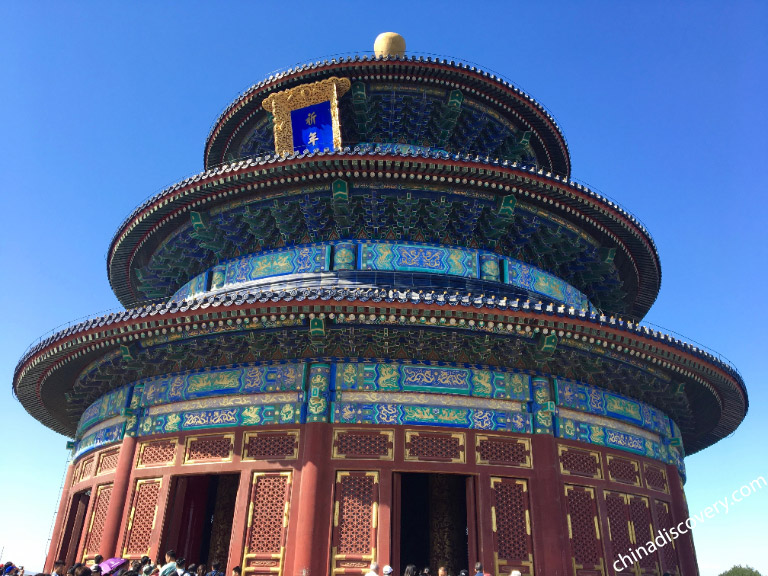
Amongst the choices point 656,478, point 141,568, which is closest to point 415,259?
point 656,478

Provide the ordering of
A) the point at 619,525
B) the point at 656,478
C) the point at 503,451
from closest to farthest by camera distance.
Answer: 1. the point at 503,451
2. the point at 619,525
3. the point at 656,478

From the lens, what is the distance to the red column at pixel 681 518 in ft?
49.6

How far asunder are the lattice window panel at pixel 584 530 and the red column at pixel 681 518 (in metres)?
3.25

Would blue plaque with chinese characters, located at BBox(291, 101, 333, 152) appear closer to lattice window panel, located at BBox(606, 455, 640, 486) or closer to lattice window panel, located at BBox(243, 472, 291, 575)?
lattice window panel, located at BBox(243, 472, 291, 575)

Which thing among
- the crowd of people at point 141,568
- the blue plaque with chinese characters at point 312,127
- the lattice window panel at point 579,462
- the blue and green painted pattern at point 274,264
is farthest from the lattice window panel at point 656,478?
the blue plaque with chinese characters at point 312,127

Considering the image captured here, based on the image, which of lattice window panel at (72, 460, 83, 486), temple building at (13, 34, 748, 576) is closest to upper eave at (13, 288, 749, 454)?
temple building at (13, 34, 748, 576)

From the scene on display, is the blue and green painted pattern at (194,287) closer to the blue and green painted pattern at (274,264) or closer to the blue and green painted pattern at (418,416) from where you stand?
the blue and green painted pattern at (274,264)

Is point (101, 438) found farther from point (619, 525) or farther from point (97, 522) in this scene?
point (619, 525)

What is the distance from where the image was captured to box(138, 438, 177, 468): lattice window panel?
14.0 m

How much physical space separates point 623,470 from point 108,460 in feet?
41.3

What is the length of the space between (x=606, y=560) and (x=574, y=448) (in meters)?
2.39

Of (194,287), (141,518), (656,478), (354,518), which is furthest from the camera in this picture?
(194,287)

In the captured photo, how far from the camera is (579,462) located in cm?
1382

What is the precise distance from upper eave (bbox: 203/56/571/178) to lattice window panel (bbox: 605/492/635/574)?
12412mm
